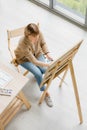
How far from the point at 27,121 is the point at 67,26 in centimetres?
175

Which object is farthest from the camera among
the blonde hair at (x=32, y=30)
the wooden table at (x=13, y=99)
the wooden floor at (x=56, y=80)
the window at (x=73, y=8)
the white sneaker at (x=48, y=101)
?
the window at (x=73, y=8)

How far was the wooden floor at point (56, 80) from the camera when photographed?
3.60m

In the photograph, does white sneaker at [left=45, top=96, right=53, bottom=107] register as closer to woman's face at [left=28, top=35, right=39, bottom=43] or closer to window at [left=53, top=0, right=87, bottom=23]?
woman's face at [left=28, top=35, right=39, bottom=43]

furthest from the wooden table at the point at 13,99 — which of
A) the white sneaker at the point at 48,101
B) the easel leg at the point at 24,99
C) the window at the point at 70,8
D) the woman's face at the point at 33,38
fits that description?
the window at the point at 70,8

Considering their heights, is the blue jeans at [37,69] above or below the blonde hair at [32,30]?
below

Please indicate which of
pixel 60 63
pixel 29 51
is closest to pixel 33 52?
pixel 29 51

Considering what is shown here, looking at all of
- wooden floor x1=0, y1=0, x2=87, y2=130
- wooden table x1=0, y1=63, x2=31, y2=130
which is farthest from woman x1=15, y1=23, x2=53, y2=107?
wooden table x1=0, y1=63, x2=31, y2=130

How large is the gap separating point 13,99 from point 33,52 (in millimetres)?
598

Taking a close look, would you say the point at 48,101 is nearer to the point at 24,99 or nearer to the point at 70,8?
the point at 24,99

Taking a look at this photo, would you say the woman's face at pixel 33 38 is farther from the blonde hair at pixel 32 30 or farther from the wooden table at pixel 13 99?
the wooden table at pixel 13 99

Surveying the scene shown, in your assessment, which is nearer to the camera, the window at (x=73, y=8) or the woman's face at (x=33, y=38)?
the woman's face at (x=33, y=38)

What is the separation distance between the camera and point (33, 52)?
11.9ft

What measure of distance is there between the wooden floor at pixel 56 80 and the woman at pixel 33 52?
0.52 ft

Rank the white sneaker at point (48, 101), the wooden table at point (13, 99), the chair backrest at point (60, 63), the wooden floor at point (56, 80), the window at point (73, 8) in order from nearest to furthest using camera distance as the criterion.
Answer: the chair backrest at point (60, 63), the wooden table at point (13, 99), the wooden floor at point (56, 80), the white sneaker at point (48, 101), the window at point (73, 8)
